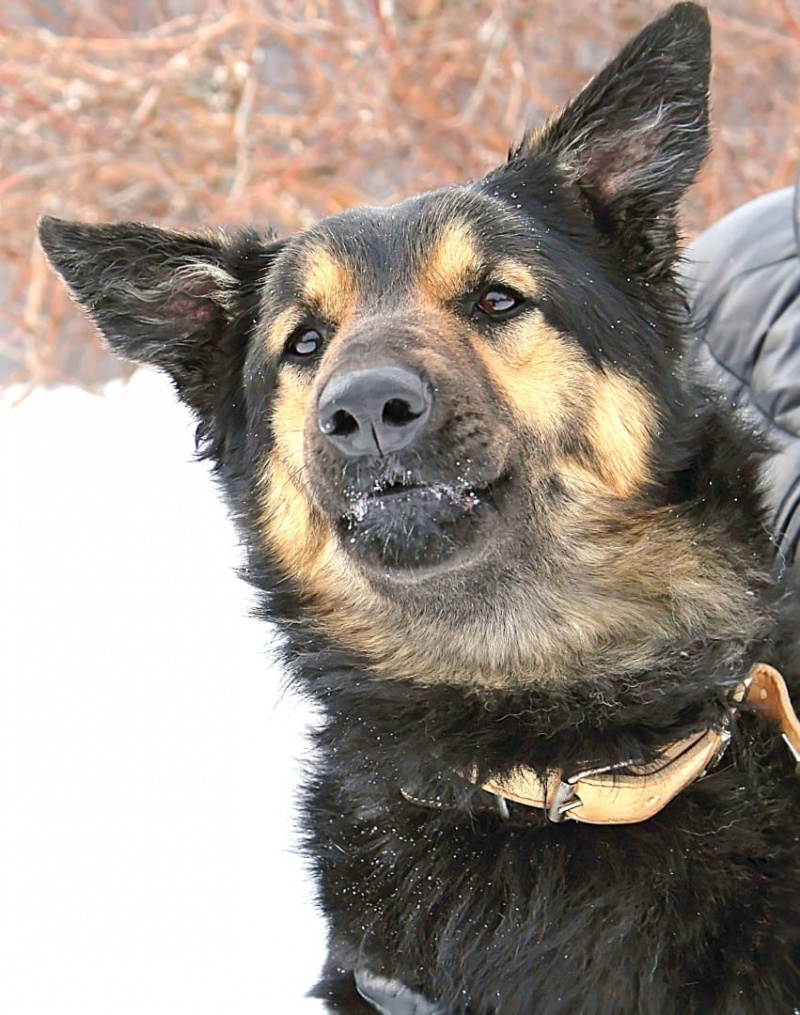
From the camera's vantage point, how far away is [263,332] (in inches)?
109

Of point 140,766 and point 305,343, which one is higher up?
point 305,343

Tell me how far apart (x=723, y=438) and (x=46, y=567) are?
411 centimetres

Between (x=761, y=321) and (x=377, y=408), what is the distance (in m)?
1.75

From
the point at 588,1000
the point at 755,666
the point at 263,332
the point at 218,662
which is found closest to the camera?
the point at 588,1000

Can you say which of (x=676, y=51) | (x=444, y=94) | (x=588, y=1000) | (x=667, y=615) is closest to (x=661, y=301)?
(x=676, y=51)

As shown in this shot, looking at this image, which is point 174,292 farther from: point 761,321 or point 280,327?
point 761,321

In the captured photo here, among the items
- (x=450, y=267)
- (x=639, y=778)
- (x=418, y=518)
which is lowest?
(x=639, y=778)

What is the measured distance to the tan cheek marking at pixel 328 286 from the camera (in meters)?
2.58

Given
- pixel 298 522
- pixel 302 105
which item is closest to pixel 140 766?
pixel 298 522

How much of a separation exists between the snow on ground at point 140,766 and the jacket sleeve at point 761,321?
4.76 feet

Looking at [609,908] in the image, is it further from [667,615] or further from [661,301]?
[661,301]

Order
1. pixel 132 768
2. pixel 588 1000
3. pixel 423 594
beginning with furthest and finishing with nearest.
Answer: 1. pixel 132 768
2. pixel 423 594
3. pixel 588 1000

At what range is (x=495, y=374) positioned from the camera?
2389mm

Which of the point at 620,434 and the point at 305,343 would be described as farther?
the point at 305,343
